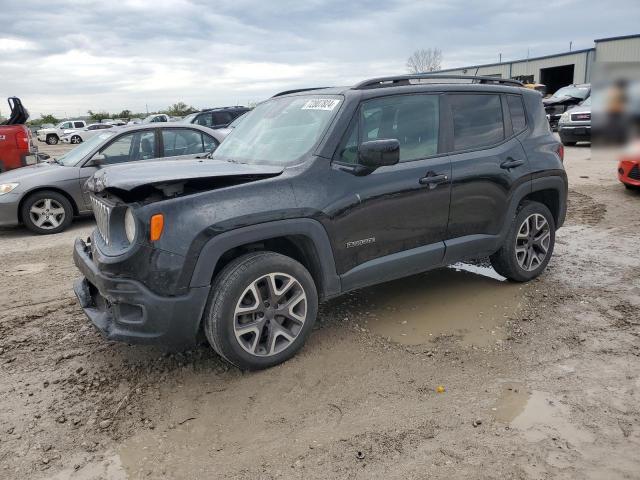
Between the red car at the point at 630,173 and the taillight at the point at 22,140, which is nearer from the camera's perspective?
the red car at the point at 630,173

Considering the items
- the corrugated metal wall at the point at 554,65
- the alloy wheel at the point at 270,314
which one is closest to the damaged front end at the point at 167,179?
the alloy wheel at the point at 270,314

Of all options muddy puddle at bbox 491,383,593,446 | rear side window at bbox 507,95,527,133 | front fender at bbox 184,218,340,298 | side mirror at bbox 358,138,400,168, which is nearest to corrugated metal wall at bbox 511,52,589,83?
rear side window at bbox 507,95,527,133

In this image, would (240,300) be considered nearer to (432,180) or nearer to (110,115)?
(432,180)

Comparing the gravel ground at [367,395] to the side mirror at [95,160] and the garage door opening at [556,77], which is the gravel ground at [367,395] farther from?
the garage door opening at [556,77]

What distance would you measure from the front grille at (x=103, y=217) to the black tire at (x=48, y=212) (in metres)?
4.57

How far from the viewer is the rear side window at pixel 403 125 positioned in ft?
12.5

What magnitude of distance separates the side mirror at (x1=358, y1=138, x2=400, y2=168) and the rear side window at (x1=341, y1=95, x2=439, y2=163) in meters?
0.20

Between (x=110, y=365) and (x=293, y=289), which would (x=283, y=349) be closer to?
(x=293, y=289)

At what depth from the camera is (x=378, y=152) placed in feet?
11.5

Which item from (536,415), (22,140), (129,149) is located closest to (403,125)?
(536,415)

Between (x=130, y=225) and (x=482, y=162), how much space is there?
2.82 m

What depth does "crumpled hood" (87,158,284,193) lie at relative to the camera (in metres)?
3.07

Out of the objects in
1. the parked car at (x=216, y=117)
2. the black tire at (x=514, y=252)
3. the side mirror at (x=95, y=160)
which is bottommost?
the black tire at (x=514, y=252)

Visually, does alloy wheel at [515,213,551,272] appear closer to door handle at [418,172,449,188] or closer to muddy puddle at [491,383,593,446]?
door handle at [418,172,449,188]
